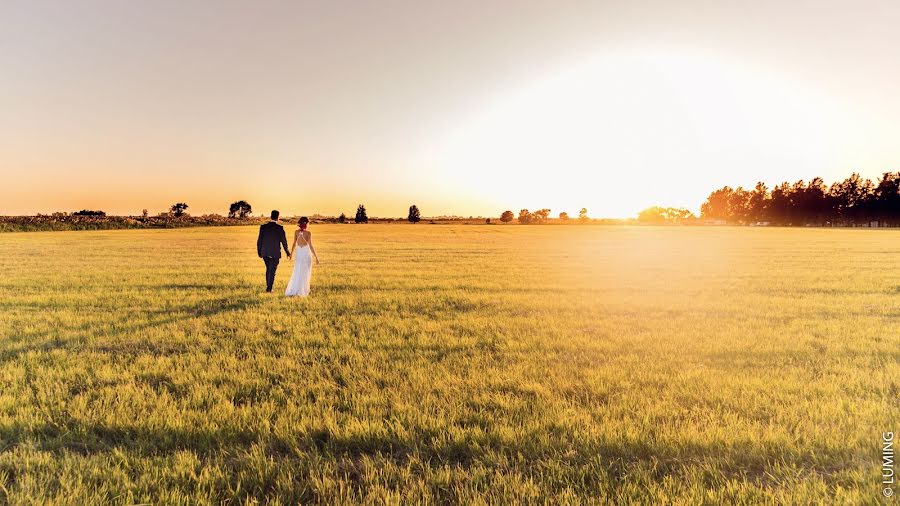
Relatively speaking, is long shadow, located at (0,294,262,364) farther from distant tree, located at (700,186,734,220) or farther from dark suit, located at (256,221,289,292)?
distant tree, located at (700,186,734,220)

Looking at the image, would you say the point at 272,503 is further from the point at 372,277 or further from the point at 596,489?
the point at 372,277

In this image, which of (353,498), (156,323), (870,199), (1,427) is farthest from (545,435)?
(870,199)

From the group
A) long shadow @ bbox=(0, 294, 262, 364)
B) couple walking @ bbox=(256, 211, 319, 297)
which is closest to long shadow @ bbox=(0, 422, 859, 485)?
long shadow @ bbox=(0, 294, 262, 364)

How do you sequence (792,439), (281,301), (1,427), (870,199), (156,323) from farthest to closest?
1. (870,199)
2. (281,301)
3. (156,323)
4. (1,427)
5. (792,439)

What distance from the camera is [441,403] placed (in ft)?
17.7

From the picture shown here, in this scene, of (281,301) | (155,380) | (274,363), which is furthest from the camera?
(281,301)

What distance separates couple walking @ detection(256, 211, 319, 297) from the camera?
1408 cm

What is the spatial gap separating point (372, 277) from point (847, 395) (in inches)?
622

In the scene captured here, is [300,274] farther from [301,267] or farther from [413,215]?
[413,215]

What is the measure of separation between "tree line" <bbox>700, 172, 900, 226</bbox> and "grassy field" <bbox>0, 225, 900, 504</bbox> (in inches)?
6317

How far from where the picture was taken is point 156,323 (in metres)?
10.0

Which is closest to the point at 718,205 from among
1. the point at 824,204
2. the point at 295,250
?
the point at 824,204

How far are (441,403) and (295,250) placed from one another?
1054cm

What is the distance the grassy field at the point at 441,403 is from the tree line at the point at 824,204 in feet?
526
